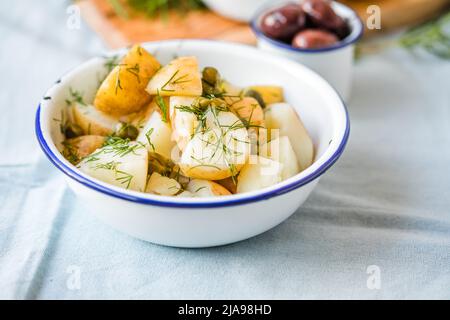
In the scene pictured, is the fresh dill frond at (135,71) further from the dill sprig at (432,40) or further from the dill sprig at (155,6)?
the dill sprig at (432,40)

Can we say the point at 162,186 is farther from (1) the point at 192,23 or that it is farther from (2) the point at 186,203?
(1) the point at 192,23

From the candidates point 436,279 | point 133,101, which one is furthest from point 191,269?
point 436,279

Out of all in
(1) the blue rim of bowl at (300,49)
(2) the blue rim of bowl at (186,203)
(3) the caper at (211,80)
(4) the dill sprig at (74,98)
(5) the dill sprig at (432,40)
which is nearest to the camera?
(2) the blue rim of bowl at (186,203)

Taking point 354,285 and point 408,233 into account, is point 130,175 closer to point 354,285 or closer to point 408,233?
point 354,285

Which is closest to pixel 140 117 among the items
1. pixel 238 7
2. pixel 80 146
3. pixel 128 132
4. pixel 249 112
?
pixel 128 132

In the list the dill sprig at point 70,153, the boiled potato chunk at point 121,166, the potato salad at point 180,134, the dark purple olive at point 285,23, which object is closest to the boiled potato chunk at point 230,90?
the potato salad at point 180,134

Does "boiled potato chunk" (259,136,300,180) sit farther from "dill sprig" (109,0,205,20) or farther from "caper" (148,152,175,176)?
"dill sprig" (109,0,205,20)
